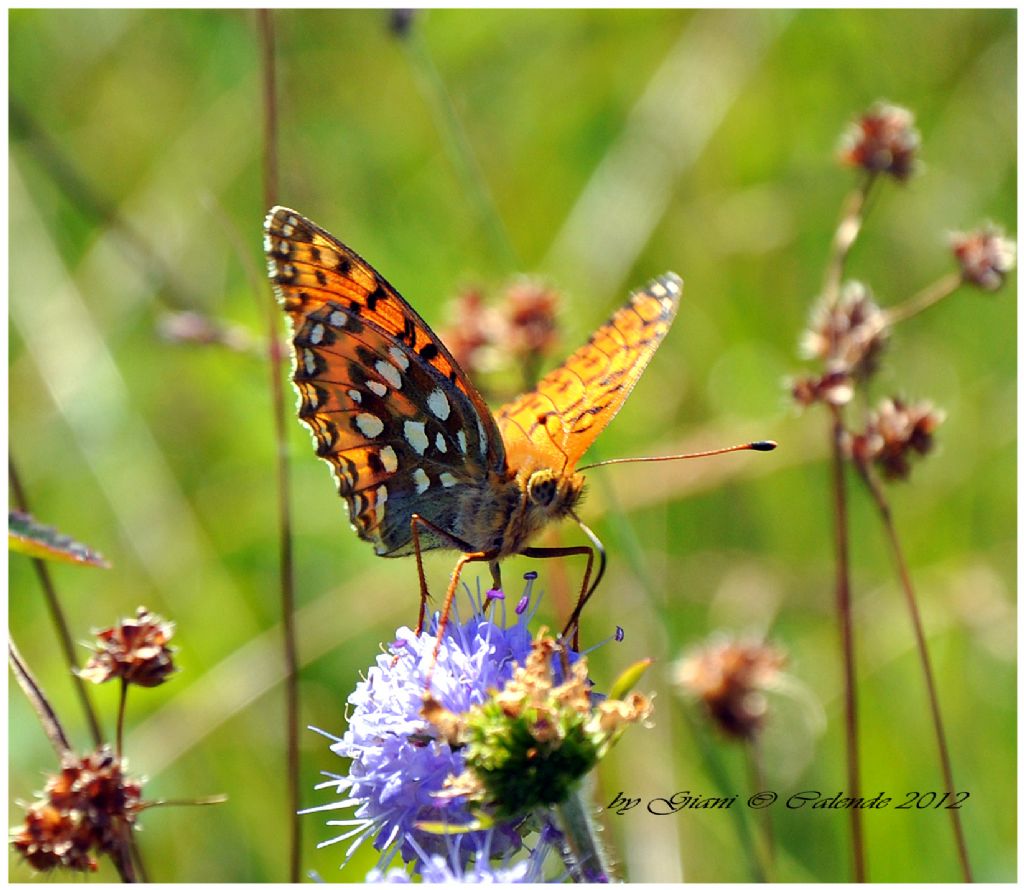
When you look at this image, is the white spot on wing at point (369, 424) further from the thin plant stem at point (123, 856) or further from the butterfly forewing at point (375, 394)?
the thin plant stem at point (123, 856)

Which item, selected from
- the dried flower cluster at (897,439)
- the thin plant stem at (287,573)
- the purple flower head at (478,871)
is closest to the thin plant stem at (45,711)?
the thin plant stem at (287,573)

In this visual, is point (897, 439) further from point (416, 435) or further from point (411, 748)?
point (411, 748)

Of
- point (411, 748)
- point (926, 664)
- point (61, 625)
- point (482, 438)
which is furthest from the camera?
point (482, 438)

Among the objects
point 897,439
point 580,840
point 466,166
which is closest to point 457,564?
point 580,840

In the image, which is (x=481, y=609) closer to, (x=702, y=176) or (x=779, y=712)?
(x=779, y=712)

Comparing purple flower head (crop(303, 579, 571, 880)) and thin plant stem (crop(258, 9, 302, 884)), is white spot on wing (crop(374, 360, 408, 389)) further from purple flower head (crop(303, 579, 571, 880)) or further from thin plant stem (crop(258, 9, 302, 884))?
purple flower head (crop(303, 579, 571, 880))

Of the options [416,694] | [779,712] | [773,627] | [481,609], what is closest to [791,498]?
[773,627]
